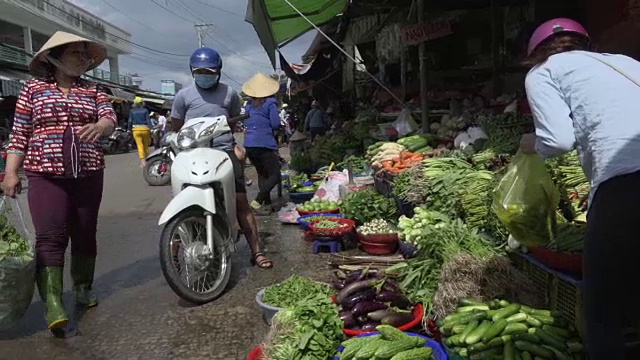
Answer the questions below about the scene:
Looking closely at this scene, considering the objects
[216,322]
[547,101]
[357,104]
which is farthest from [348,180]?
[357,104]

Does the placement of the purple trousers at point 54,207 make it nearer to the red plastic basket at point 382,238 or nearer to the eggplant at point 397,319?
the eggplant at point 397,319

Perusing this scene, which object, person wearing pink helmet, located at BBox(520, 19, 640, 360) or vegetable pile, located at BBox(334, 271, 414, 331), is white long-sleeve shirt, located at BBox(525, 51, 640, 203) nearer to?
person wearing pink helmet, located at BBox(520, 19, 640, 360)

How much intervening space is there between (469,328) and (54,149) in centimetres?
309

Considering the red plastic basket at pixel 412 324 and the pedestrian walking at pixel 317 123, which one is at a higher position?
the pedestrian walking at pixel 317 123

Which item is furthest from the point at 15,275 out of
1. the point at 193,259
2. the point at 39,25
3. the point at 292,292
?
the point at 39,25

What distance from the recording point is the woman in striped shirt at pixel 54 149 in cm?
385

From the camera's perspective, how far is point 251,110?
812cm

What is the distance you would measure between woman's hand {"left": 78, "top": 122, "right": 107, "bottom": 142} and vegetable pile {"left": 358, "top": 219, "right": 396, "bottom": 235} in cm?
274

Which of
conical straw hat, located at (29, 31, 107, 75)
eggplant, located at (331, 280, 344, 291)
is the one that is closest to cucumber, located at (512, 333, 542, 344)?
eggplant, located at (331, 280, 344, 291)

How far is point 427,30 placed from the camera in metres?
7.45

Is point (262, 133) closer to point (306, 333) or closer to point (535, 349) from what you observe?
point (306, 333)

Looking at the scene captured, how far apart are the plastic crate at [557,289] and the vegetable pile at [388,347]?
0.76 m

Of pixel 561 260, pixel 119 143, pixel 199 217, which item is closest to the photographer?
pixel 561 260

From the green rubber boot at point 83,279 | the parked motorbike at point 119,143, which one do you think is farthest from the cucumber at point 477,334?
the parked motorbike at point 119,143
